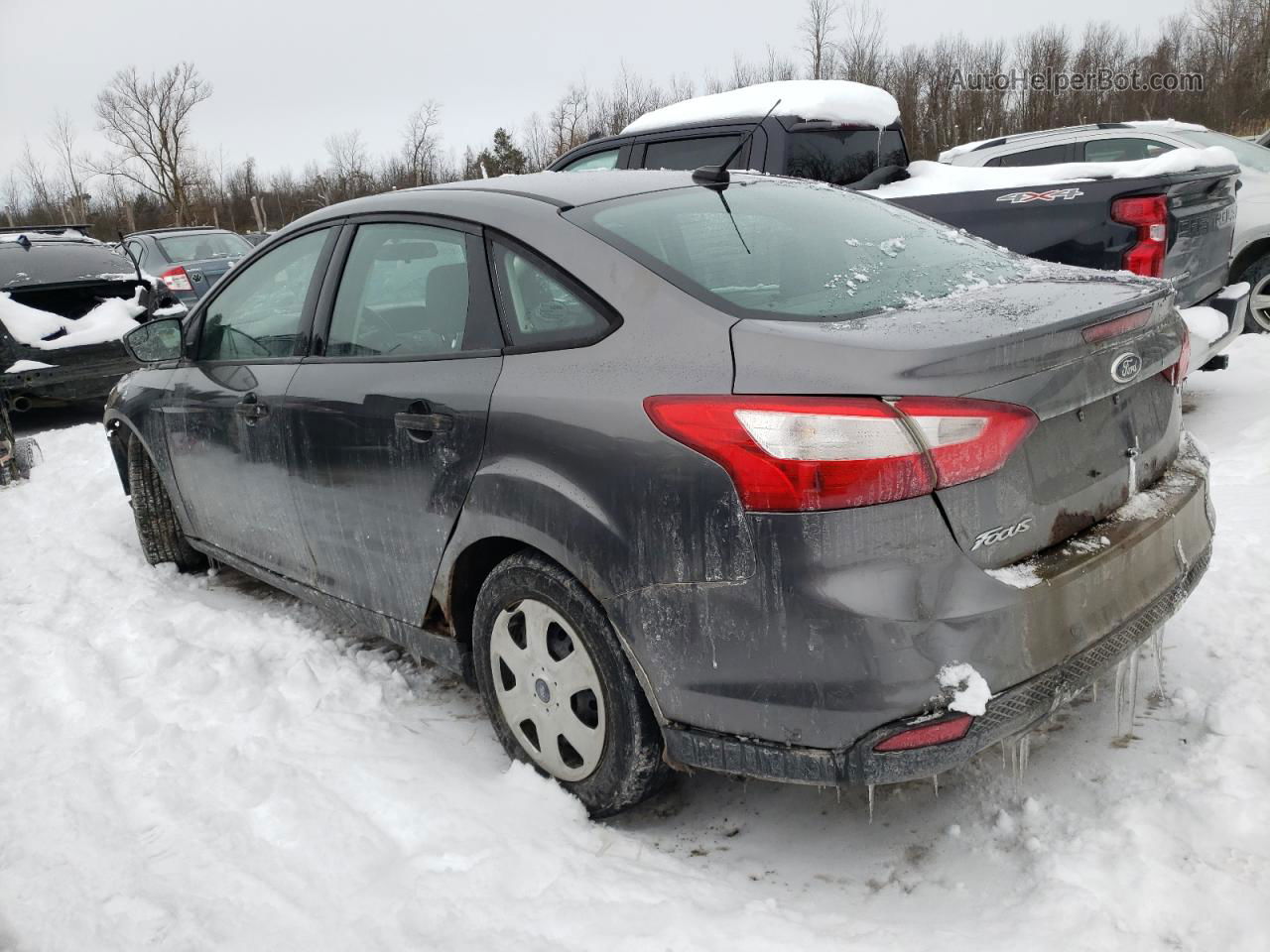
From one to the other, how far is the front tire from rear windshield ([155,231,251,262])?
1327 centimetres

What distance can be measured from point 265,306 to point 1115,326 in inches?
114

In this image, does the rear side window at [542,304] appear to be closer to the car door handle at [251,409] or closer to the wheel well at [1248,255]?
the car door handle at [251,409]

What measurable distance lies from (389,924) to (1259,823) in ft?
6.63

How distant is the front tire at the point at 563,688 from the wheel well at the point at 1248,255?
6864 mm

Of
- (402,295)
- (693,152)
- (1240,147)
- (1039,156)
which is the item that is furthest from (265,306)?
(1240,147)

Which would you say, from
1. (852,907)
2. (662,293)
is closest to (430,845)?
(852,907)

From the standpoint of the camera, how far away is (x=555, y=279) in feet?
8.19

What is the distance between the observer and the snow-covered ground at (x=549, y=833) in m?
2.13

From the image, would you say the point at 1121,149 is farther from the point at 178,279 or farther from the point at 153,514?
the point at 178,279

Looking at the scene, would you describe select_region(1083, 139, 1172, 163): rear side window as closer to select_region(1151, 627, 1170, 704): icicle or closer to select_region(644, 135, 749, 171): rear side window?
select_region(644, 135, 749, 171): rear side window

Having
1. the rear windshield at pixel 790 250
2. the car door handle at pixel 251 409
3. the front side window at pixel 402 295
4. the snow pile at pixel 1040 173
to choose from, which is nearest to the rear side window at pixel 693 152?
the snow pile at pixel 1040 173

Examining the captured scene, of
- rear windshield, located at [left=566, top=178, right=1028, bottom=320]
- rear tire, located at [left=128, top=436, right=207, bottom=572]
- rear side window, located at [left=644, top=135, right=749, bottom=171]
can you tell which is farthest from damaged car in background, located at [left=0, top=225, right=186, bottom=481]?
rear windshield, located at [left=566, top=178, right=1028, bottom=320]

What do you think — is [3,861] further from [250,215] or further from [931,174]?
[250,215]

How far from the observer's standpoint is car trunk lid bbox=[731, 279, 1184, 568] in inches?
76.5
